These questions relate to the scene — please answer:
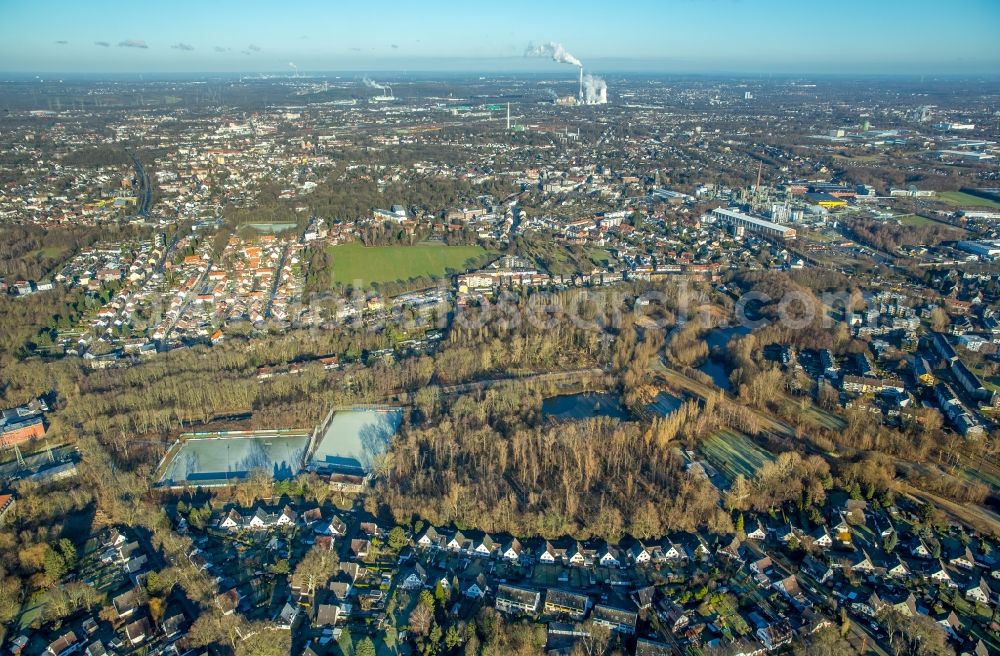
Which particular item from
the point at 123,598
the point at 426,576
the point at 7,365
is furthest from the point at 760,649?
the point at 7,365

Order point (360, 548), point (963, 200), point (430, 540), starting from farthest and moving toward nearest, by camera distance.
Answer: point (963, 200) → point (430, 540) → point (360, 548)

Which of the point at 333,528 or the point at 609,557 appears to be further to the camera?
the point at 333,528

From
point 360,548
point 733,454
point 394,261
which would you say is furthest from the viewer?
point 394,261

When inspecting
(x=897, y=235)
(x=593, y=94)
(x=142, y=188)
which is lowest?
(x=897, y=235)

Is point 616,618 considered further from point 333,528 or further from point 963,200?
point 963,200

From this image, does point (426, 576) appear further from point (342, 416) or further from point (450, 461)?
point (342, 416)

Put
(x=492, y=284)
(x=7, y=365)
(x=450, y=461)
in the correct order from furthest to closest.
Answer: (x=492, y=284) → (x=7, y=365) → (x=450, y=461)

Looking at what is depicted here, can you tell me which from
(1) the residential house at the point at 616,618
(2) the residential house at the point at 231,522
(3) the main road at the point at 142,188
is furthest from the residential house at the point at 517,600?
(3) the main road at the point at 142,188

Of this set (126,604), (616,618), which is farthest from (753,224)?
(126,604)
